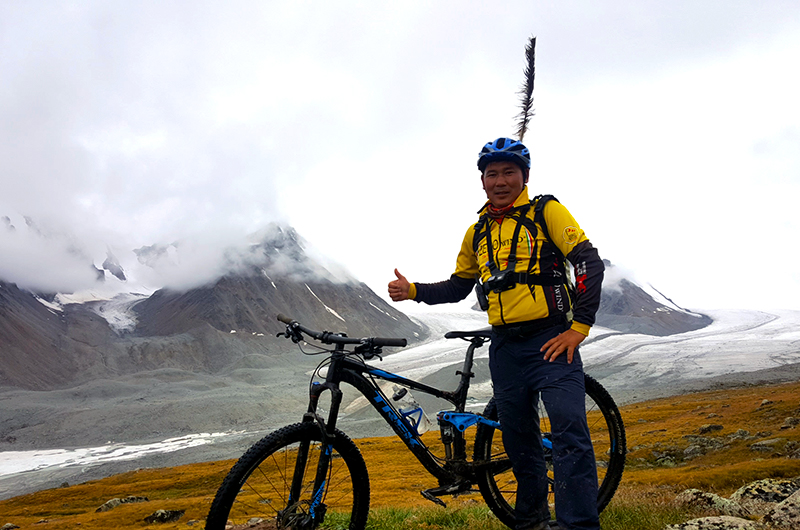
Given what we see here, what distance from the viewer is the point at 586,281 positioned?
3602 millimetres

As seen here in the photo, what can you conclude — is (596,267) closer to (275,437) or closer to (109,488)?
(275,437)

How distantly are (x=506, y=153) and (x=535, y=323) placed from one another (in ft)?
5.00

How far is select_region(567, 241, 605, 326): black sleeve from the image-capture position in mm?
3561

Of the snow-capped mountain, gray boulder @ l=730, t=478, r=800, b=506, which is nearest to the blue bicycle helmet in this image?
gray boulder @ l=730, t=478, r=800, b=506

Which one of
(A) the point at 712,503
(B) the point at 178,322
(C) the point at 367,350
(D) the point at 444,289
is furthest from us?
(B) the point at 178,322

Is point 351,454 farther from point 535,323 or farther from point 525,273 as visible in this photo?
point 525,273

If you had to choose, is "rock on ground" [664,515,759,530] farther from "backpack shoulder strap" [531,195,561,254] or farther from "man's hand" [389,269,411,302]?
"man's hand" [389,269,411,302]

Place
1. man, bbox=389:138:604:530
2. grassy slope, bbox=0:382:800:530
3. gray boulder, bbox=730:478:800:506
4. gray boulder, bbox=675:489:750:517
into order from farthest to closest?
gray boulder, bbox=730:478:800:506, grassy slope, bbox=0:382:800:530, gray boulder, bbox=675:489:750:517, man, bbox=389:138:604:530

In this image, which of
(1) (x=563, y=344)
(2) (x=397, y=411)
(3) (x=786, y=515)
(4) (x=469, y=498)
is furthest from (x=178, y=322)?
(3) (x=786, y=515)

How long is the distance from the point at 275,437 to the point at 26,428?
310ft

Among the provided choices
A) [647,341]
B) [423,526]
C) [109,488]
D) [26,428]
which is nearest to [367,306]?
[647,341]

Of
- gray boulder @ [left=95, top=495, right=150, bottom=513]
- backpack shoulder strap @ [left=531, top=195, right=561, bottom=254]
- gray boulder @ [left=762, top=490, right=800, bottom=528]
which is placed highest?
backpack shoulder strap @ [left=531, top=195, right=561, bottom=254]

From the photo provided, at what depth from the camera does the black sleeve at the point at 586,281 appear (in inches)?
140

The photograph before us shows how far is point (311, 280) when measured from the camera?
19312 centimetres
